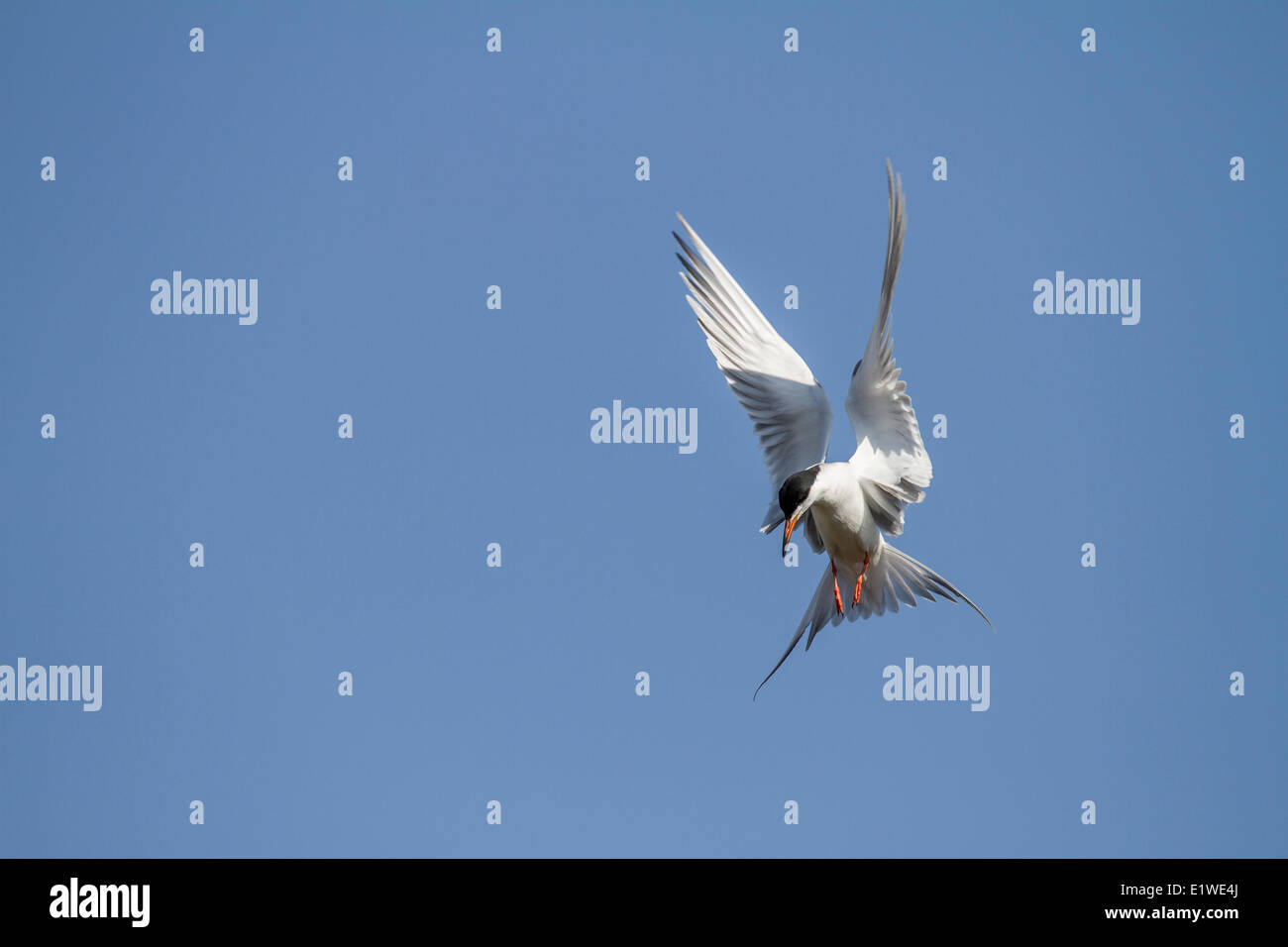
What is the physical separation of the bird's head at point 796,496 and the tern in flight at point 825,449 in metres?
0.08

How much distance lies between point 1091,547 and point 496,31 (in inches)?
232

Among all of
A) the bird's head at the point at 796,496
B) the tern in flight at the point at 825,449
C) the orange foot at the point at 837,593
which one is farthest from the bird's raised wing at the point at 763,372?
the bird's head at the point at 796,496

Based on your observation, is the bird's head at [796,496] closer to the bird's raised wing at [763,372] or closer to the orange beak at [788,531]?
the orange beak at [788,531]

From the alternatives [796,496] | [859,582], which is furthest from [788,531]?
[859,582]

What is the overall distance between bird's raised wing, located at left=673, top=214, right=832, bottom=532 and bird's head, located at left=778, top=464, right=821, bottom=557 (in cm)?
98

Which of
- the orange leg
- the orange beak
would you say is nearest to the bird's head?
the orange beak

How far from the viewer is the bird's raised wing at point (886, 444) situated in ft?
29.6

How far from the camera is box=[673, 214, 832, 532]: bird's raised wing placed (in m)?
9.84

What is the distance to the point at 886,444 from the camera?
9266mm

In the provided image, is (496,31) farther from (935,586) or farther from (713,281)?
(935,586)

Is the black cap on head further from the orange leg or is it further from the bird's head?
the orange leg

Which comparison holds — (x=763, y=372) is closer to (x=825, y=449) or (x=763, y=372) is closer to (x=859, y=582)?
(x=825, y=449)

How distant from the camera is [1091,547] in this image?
1333cm

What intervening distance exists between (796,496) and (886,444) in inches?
31.3
